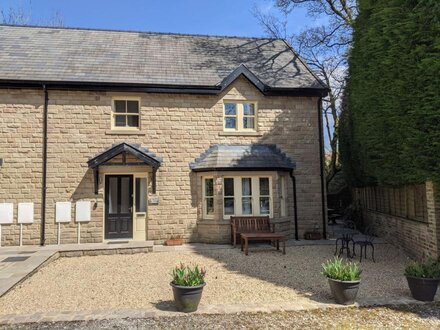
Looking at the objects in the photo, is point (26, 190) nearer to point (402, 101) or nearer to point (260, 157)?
point (260, 157)

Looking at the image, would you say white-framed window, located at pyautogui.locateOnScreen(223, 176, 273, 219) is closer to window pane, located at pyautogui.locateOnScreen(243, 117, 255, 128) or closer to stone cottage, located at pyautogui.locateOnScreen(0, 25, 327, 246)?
stone cottage, located at pyautogui.locateOnScreen(0, 25, 327, 246)

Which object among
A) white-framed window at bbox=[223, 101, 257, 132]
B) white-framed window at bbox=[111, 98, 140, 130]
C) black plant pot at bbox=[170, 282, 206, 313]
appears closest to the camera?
black plant pot at bbox=[170, 282, 206, 313]

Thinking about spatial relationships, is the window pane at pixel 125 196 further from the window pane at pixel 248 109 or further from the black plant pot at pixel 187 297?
the black plant pot at pixel 187 297

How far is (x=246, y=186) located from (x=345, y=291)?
7257 mm

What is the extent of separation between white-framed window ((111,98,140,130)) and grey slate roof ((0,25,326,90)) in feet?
2.60

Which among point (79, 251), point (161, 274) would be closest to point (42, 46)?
point (79, 251)

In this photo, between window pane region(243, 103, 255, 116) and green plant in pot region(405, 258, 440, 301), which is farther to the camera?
window pane region(243, 103, 255, 116)

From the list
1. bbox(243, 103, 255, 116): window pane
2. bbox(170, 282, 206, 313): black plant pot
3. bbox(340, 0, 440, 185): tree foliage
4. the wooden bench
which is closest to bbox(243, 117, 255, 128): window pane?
bbox(243, 103, 255, 116): window pane

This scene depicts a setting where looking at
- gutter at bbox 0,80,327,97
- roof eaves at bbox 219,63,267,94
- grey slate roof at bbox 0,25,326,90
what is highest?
grey slate roof at bbox 0,25,326,90

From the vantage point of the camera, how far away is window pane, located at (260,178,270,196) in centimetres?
1320

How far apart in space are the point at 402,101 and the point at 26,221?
12.7 meters

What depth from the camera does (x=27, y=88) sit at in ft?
41.0

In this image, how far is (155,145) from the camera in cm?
1318

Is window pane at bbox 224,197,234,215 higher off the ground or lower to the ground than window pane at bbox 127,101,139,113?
lower
